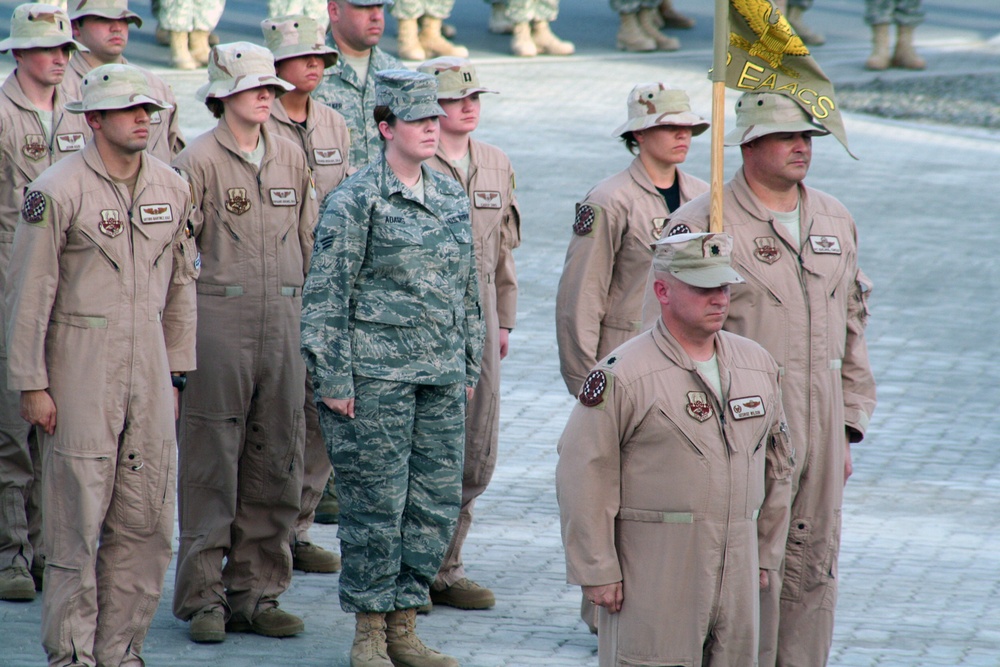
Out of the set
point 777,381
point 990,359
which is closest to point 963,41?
point 990,359

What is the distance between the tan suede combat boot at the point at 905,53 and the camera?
23773mm

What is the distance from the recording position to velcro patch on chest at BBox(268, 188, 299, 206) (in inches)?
275

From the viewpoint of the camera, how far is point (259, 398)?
700 cm

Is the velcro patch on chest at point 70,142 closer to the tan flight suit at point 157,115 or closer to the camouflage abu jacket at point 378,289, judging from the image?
the tan flight suit at point 157,115

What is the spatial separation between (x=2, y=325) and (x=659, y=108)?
312cm

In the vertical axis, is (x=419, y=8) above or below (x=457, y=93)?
below

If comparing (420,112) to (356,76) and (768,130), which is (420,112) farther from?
(356,76)

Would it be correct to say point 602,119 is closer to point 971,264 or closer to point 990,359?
point 971,264

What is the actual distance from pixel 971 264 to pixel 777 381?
32.6 feet

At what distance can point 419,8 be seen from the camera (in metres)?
21.2

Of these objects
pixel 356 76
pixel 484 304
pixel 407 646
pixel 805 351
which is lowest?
pixel 407 646

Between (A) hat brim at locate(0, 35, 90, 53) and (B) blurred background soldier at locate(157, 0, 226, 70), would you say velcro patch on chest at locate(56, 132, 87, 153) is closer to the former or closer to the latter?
(A) hat brim at locate(0, 35, 90, 53)

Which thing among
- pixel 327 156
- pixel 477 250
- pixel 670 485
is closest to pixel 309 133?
pixel 327 156

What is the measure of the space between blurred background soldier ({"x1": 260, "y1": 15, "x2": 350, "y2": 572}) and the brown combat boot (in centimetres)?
133
